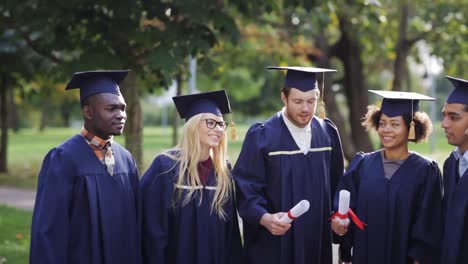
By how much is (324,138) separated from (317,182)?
13.0 inches

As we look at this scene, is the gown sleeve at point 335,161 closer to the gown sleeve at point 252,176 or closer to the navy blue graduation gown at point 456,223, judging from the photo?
the gown sleeve at point 252,176

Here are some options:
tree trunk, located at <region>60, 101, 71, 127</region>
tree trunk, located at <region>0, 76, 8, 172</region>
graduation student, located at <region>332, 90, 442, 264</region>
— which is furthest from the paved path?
tree trunk, located at <region>60, 101, 71, 127</region>

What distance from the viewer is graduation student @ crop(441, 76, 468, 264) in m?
4.64

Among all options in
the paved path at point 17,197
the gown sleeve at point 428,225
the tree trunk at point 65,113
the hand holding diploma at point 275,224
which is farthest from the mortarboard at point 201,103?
the tree trunk at point 65,113

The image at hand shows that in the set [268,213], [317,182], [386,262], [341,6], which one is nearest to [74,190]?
[268,213]

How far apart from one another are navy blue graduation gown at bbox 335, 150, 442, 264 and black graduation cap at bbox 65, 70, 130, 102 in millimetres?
1739

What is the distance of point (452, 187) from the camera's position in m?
4.74

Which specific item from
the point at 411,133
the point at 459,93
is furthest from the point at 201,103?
the point at 459,93

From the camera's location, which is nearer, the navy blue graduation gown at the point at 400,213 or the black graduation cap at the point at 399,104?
the navy blue graduation gown at the point at 400,213

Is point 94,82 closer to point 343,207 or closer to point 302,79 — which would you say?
point 302,79

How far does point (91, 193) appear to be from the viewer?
180 inches

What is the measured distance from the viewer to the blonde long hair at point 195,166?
5012 millimetres

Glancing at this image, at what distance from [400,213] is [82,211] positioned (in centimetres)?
209

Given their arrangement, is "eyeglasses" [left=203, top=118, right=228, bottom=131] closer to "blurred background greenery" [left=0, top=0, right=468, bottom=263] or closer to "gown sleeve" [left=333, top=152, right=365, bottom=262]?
"gown sleeve" [left=333, top=152, right=365, bottom=262]
